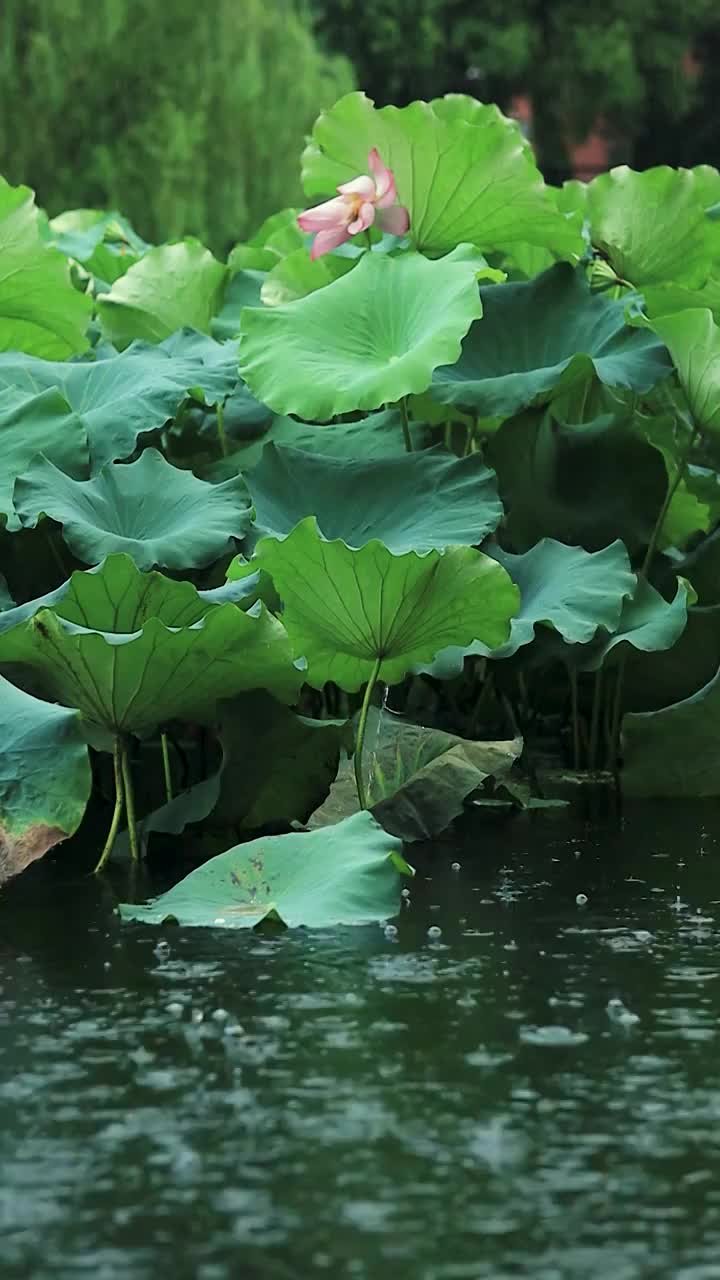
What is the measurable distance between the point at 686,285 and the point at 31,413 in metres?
1.26

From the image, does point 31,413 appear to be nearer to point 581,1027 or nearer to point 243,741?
point 243,741

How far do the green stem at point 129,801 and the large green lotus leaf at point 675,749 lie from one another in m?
0.80

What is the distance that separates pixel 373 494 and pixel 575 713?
0.54m

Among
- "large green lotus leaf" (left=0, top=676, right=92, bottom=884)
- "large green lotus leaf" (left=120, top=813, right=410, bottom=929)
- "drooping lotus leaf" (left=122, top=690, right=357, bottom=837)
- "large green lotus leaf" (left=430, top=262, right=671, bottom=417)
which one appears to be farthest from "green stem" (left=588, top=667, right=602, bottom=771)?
"large green lotus leaf" (left=0, top=676, right=92, bottom=884)

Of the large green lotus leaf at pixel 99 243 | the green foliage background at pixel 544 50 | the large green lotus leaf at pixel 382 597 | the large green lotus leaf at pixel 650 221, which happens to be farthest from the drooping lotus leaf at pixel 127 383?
the green foliage background at pixel 544 50

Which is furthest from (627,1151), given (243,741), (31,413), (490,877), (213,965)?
(31,413)

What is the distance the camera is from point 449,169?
11.8 ft

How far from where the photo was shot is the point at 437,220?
12.0ft

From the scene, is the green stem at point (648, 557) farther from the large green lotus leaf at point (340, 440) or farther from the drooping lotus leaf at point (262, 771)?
the drooping lotus leaf at point (262, 771)

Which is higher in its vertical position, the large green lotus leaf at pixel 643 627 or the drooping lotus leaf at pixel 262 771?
the large green lotus leaf at pixel 643 627

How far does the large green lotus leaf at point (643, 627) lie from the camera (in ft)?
10.4

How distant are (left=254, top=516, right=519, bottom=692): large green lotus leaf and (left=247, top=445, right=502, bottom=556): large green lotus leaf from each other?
271 millimetres

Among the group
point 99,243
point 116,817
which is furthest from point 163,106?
point 116,817

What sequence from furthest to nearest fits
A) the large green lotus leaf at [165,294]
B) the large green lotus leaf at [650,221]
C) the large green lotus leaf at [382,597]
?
the large green lotus leaf at [165,294]
the large green lotus leaf at [650,221]
the large green lotus leaf at [382,597]
